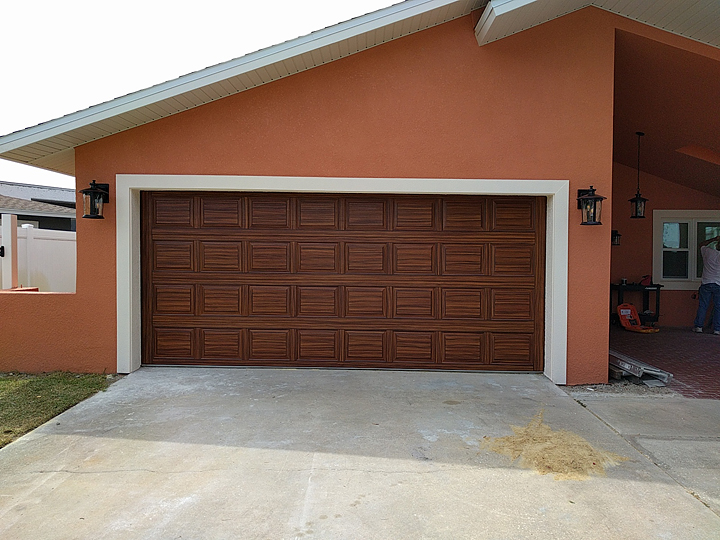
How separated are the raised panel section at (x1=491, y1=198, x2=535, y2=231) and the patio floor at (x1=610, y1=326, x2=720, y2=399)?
2.55 meters

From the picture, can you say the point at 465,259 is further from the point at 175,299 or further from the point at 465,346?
the point at 175,299

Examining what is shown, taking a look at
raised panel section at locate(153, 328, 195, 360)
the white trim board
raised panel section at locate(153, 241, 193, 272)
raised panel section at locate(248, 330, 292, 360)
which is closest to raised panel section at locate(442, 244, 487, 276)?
the white trim board

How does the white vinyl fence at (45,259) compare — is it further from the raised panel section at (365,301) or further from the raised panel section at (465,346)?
the raised panel section at (465,346)

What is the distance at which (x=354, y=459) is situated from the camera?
11.9 ft

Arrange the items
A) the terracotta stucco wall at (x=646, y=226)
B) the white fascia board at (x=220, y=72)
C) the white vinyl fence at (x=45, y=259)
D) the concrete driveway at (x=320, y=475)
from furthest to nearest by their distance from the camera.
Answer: the terracotta stucco wall at (x=646, y=226)
the white vinyl fence at (x=45, y=259)
the white fascia board at (x=220, y=72)
the concrete driveway at (x=320, y=475)

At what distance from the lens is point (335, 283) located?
6.25m

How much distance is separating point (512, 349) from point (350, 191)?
2.84 meters

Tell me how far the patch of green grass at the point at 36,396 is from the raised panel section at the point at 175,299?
106 cm

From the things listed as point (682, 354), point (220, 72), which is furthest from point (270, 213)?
point (682, 354)

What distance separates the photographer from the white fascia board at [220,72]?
523 centimetres

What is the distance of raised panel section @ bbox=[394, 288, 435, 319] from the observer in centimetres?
623

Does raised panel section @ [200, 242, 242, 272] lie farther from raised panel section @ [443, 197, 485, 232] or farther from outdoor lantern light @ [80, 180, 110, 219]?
raised panel section @ [443, 197, 485, 232]

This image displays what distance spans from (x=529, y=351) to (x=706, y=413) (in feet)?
6.25

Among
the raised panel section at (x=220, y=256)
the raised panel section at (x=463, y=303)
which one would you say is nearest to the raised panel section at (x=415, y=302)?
the raised panel section at (x=463, y=303)
